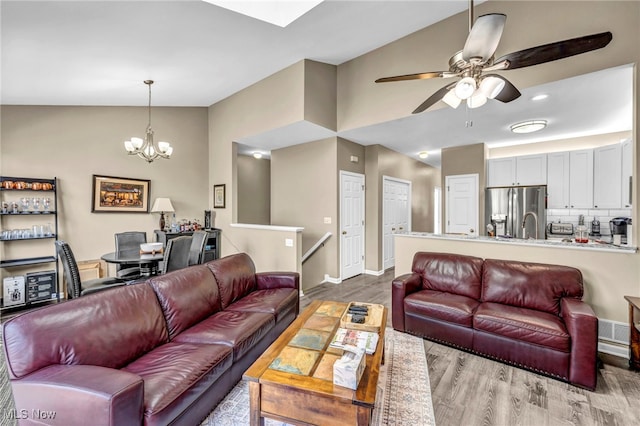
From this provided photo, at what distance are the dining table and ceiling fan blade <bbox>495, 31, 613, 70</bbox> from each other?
4.28 meters

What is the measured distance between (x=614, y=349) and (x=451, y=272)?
5.12 feet

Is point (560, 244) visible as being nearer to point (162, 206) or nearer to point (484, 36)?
point (484, 36)

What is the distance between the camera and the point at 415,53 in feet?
12.2

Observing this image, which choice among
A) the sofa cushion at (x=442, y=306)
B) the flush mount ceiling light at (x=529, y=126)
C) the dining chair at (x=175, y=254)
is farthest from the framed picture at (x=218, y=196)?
the flush mount ceiling light at (x=529, y=126)

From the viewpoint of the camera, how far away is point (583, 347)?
2.04m

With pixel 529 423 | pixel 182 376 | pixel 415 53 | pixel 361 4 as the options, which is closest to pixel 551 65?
pixel 415 53

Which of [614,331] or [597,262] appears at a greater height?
[597,262]

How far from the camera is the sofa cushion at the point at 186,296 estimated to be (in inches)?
86.0

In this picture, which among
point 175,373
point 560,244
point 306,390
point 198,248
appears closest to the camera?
point 306,390

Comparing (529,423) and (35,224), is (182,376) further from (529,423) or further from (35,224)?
(35,224)

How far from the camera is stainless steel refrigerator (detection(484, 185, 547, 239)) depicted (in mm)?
4785

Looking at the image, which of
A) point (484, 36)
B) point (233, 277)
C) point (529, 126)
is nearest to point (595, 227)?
point (529, 126)

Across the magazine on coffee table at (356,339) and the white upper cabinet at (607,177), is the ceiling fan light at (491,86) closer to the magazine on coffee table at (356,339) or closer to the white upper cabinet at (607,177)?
the magazine on coffee table at (356,339)

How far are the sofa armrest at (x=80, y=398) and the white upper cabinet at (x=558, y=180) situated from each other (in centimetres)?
626
